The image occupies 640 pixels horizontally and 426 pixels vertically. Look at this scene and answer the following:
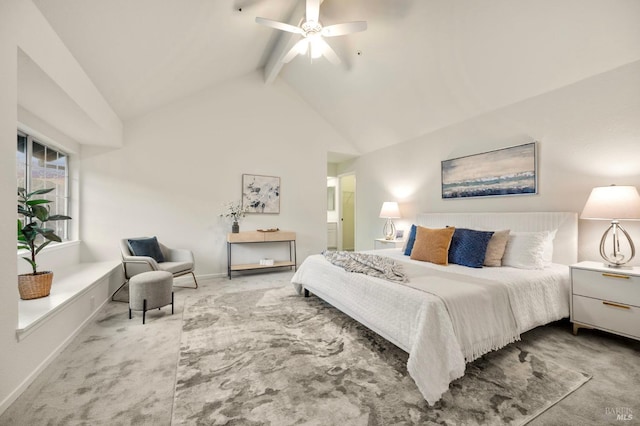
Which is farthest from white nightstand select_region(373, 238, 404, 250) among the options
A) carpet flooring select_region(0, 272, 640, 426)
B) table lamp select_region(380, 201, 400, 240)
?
carpet flooring select_region(0, 272, 640, 426)

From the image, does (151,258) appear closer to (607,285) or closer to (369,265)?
(369,265)

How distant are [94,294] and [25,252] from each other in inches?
29.4

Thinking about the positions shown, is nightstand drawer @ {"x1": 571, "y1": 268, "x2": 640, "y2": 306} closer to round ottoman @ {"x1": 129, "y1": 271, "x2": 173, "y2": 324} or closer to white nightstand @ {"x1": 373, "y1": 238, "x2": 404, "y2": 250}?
white nightstand @ {"x1": 373, "y1": 238, "x2": 404, "y2": 250}

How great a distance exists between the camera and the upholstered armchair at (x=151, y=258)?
330cm

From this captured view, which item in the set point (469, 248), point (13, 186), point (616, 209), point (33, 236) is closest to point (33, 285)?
point (33, 236)

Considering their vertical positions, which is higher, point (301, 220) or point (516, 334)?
point (301, 220)

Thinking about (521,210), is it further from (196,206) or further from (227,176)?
(196,206)

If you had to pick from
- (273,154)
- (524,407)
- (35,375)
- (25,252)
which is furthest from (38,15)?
(524,407)

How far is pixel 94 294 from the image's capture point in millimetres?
2854

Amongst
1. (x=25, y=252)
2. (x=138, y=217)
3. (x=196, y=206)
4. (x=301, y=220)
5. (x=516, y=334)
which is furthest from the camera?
(x=301, y=220)

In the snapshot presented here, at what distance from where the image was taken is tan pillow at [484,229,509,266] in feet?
9.19

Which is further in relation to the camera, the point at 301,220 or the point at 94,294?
the point at 301,220

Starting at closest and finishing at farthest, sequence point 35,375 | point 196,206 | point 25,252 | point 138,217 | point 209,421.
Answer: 1. point 209,421
2. point 35,375
3. point 25,252
4. point 138,217
5. point 196,206

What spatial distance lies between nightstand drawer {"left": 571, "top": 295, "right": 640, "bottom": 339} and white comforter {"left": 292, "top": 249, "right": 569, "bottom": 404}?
11cm
